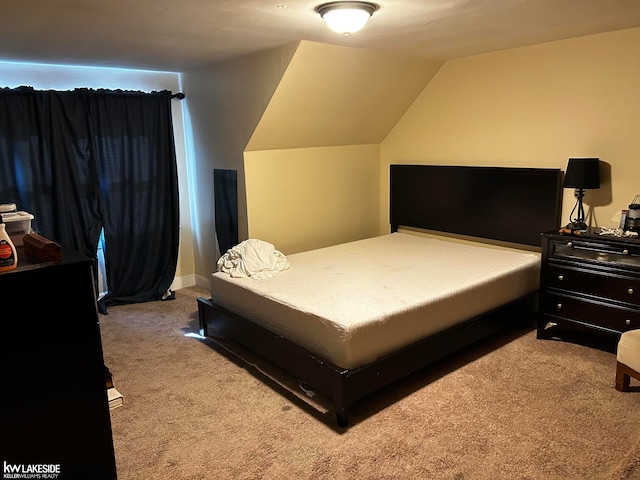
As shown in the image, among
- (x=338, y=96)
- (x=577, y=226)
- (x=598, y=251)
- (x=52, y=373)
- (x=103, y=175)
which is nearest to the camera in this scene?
(x=52, y=373)

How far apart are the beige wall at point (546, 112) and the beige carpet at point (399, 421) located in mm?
1400

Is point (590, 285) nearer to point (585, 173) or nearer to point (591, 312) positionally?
point (591, 312)

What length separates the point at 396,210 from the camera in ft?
16.2

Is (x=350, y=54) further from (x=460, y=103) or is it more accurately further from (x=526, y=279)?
(x=526, y=279)

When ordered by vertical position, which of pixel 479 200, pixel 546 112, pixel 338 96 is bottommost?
pixel 479 200

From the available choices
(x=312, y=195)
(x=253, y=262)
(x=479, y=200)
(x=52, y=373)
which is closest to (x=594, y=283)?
(x=479, y=200)

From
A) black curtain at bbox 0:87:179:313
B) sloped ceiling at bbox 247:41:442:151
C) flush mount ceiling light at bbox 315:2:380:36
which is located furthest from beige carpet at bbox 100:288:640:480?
flush mount ceiling light at bbox 315:2:380:36

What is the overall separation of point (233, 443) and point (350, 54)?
9.27ft

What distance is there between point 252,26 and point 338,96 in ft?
4.45

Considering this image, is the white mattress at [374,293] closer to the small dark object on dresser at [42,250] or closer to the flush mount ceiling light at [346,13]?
the small dark object on dresser at [42,250]

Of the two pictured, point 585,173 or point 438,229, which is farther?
point 438,229

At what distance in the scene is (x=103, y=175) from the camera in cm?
431

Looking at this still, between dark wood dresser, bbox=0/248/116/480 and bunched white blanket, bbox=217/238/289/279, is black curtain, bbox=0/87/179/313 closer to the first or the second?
bunched white blanket, bbox=217/238/289/279

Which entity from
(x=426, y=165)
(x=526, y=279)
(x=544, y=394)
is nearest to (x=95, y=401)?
(x=544, y=394)
